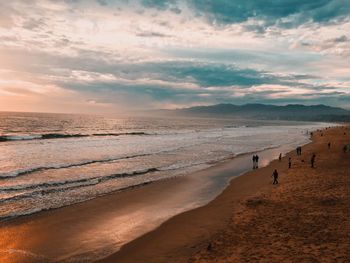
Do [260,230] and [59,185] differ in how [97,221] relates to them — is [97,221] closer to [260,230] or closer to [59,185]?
[260,230]

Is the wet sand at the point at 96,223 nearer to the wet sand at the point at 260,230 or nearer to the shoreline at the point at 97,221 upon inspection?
the shoreline at the point at 97,221

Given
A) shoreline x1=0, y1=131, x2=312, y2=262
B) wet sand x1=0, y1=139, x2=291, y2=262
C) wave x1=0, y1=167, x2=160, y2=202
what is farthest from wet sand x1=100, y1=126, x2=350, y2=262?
wave x1=0, y1=167, x2=160, y2=202

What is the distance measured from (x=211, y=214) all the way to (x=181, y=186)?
27.0 feet

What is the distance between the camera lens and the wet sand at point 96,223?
14.6 m

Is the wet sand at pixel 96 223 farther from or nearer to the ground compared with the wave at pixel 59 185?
nearer to the ground

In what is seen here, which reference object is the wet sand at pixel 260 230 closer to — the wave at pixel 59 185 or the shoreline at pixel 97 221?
the shoreline at pixel 97 221

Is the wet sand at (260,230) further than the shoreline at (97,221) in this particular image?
No

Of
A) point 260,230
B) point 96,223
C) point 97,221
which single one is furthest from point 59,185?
point 260,230

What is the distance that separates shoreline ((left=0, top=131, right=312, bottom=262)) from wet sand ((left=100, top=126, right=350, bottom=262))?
1178mm

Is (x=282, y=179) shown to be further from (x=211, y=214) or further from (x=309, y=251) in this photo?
(x=309, y=251)

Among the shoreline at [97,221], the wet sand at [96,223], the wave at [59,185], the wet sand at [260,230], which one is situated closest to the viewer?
the wet sand at [260,230]

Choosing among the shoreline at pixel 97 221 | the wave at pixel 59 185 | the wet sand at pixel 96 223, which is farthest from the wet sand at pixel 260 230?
the wave at pixel 59 185

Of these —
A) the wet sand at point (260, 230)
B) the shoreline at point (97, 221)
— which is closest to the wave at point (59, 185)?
the shoreline at point (97, 221)

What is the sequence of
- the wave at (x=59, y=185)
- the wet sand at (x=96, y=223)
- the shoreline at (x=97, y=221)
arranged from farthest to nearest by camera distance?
the wave at (x=59, y=185), the shoreline at (x=97, y=221), the wet sand at (x=96, y=223)
